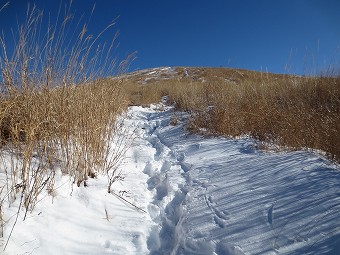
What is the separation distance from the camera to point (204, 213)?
1.50m

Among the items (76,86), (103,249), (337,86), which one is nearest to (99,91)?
(76,86)

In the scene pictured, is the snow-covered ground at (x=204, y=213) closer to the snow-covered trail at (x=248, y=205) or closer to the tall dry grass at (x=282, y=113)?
the snow-covered trail at (x=248, y=205)

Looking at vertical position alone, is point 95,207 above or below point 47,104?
below

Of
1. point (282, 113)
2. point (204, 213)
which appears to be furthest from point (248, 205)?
point (282, 113)

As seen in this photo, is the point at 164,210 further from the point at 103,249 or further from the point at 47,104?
the point at 47,104

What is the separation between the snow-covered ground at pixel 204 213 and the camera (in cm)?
114

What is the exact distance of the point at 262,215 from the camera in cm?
132

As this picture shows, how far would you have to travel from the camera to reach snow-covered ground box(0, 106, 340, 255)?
44.8 inches

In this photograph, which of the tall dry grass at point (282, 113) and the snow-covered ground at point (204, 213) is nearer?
the snow-covered ground at point (204, 213)

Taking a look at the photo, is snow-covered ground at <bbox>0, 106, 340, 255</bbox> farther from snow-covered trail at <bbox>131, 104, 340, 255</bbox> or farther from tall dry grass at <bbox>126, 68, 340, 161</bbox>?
tall dry grass at <bbox>126, 68, 340, 161</bbox>

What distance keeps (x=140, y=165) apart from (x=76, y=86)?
0.99 meters

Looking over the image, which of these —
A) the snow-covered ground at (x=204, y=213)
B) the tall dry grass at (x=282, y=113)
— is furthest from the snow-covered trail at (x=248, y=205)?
the tall dry grass at (x=282, y=113)

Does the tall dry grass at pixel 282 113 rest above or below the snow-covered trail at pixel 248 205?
above

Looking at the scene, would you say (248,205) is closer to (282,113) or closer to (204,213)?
(204,213)
